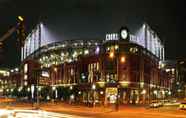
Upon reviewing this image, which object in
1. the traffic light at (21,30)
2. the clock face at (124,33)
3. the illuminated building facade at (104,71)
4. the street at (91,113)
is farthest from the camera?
the clock face at (124,33)

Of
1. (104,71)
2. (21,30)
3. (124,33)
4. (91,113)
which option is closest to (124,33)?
(124,33)

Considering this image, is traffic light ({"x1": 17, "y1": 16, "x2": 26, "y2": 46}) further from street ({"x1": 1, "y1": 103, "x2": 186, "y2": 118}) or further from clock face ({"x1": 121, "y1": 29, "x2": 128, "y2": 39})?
clock face ({"x1": 121, "y1": 29, "x2": 128, "y2": 39})

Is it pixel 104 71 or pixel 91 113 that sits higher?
pixel 104 71

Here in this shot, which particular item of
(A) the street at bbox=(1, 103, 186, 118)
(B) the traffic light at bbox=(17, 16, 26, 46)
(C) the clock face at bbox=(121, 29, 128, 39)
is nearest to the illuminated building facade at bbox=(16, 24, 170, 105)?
(C) the clock face at bbox=(121, 29, 128, 39)

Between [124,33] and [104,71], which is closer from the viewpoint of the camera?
[104,71]

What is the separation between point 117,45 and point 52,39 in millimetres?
71724

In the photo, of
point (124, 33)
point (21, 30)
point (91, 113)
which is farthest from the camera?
point (124, 33)

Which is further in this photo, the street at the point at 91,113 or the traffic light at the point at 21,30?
the street at the point at 91,113

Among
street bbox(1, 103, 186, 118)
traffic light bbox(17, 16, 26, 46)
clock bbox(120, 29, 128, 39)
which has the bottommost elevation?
street bbox(1, 103, 186, 118)

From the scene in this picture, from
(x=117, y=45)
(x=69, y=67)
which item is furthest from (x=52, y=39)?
(x=117, y=45)

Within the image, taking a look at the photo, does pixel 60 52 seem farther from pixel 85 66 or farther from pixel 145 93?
pixel 145 93

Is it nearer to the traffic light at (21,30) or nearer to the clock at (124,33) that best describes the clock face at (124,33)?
the clock at (124,33)

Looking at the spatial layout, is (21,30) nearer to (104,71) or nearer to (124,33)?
(104,71)

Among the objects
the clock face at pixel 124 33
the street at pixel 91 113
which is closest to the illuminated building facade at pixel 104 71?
the clock face at pixel 124 33
